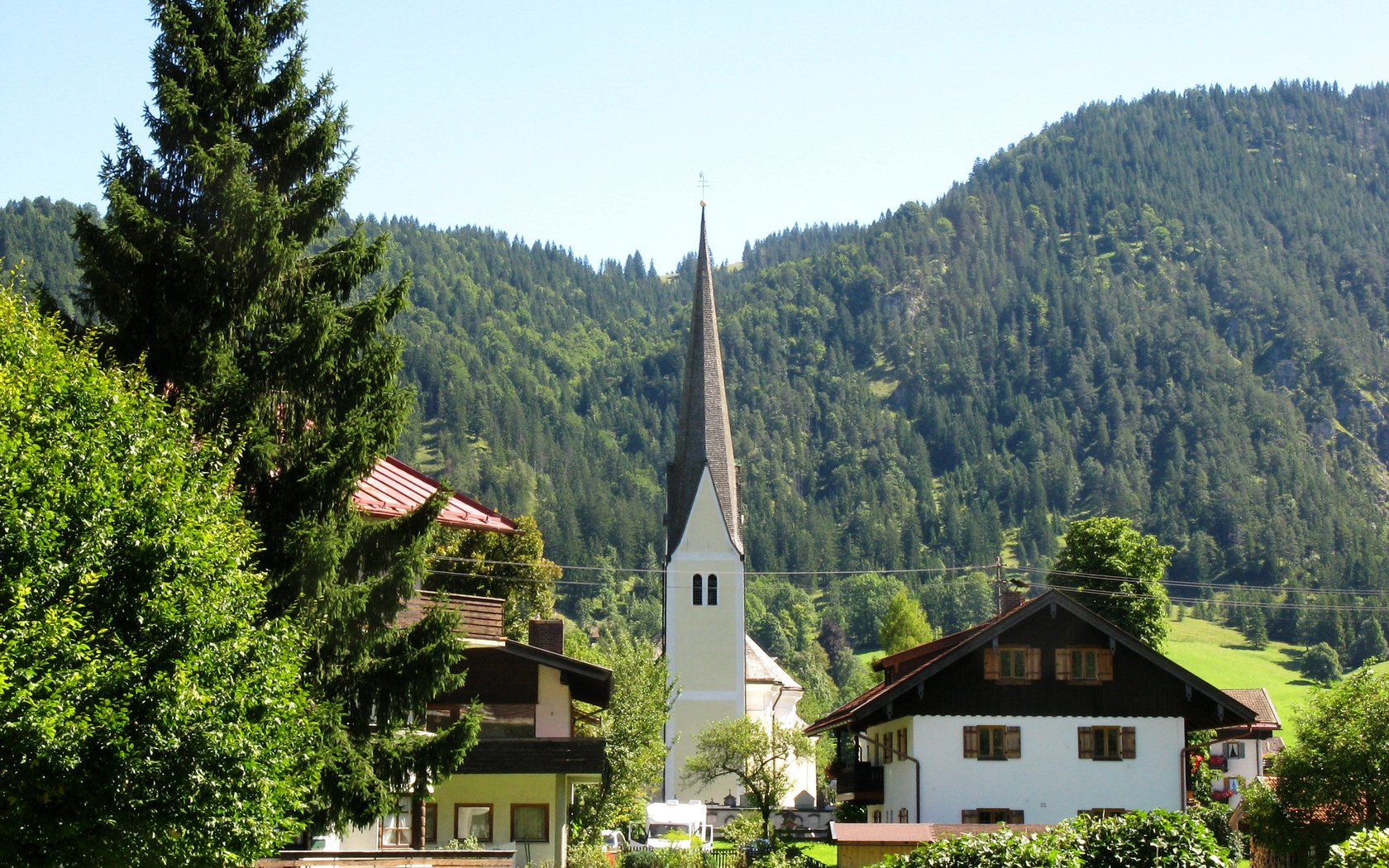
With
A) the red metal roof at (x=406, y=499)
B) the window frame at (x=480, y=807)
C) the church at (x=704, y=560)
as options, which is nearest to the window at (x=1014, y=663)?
the red metal roof at (x=406, y=499)

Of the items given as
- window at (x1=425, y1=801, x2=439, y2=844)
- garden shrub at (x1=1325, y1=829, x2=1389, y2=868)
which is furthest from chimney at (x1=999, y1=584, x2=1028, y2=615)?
garden shrub at (x1=1325, y1=829, x2=1389, y2=868)

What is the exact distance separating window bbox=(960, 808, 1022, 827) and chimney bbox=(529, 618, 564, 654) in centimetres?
1355

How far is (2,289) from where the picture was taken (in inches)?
807

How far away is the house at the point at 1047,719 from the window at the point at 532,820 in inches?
514

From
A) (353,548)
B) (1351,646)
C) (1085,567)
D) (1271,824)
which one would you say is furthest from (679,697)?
(1351,646)

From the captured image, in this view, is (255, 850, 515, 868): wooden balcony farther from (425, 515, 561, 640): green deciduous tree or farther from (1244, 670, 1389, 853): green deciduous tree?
(425, 515, 561, 640): green deciduous tree

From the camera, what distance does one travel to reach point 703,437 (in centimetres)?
7481

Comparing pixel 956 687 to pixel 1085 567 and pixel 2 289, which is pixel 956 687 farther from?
pixel 2 289

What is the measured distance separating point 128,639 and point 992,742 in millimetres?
28244

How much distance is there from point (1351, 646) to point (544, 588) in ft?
432

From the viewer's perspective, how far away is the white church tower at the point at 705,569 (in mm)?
72688

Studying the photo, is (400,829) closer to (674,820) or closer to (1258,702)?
(674,820)

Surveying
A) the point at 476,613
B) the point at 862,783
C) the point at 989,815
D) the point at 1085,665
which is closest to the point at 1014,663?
the point at 1085,665

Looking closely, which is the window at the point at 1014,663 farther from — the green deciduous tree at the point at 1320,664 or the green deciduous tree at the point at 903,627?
the green deciduous tree at the point at 1320,664
